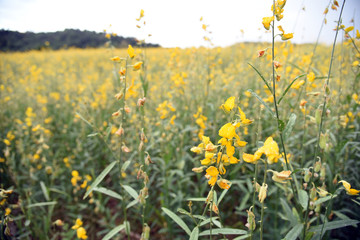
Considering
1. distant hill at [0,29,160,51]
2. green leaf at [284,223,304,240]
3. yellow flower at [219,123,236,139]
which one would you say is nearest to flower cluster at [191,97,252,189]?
yellow flower at [219,123,236,139]

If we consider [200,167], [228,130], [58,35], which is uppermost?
[58,35]

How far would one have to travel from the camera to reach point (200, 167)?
3.19 ft

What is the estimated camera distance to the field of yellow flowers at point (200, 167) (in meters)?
1.12

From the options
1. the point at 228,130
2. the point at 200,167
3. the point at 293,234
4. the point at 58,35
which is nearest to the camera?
the point at 228,130

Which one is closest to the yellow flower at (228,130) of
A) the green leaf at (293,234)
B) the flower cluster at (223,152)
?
the flower cluster at (223,152)

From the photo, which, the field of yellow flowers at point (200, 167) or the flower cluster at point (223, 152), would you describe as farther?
the field of yellow flowers at point (200, 167)

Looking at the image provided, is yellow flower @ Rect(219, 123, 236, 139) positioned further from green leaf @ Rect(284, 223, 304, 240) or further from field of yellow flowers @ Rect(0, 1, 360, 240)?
green leaf @ Rect(284, 223, 304, 240)

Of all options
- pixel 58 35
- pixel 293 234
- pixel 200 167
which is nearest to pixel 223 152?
pixel 200 167

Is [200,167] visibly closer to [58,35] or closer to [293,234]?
[293,234]

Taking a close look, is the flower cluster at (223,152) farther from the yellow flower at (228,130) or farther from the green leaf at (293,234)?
the green leaf at (293,234)

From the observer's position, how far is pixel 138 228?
2279 millimetres

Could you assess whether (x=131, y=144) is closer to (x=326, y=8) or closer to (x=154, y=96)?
(x=154, y=96)

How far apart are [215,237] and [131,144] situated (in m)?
1.39

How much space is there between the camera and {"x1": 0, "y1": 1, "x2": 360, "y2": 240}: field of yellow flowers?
112 centimetres
